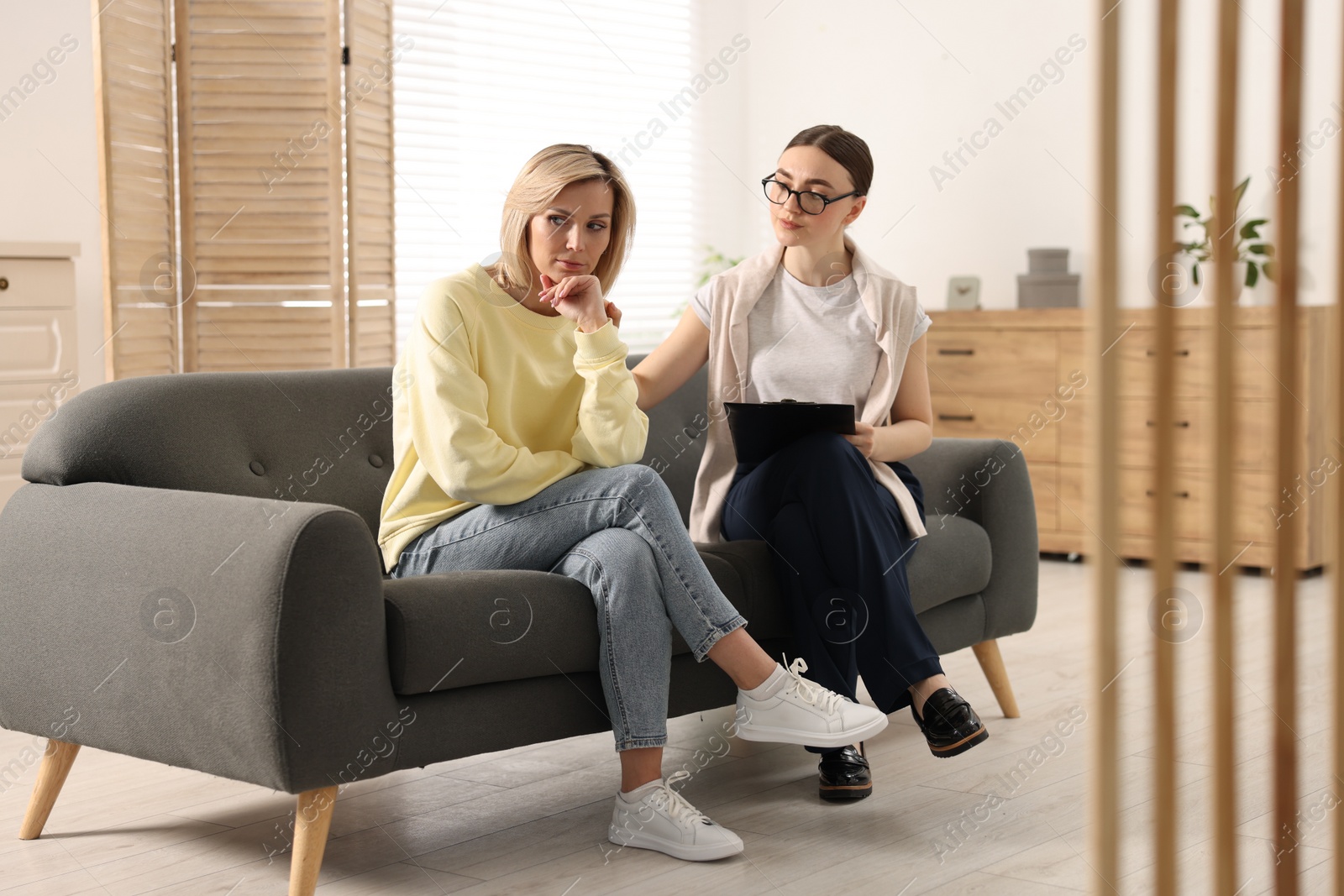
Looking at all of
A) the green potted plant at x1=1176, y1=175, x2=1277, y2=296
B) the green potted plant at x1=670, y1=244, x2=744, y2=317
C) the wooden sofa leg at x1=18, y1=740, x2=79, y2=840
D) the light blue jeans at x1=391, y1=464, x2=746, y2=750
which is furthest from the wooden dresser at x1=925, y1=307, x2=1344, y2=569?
the wooden sofa leg at x1=18, y1=740, x2=79, y2=840

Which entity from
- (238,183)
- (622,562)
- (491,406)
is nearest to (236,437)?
(491,406)

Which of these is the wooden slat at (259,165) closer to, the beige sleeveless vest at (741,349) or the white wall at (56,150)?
the white wall at (56,150)

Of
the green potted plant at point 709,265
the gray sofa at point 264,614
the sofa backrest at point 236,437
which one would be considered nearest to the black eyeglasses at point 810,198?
the gray sofa at point 264,614

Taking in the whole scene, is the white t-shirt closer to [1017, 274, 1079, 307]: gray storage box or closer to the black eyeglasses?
the black eyeglasses

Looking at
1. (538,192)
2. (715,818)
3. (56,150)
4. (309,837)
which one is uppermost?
(56,150)

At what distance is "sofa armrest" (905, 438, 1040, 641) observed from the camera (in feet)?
8.93

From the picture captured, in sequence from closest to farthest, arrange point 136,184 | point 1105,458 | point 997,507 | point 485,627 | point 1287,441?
point 1105,458, point 1287,441, point 485,627, point 997,507, point 136,184

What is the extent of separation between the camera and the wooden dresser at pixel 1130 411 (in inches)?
162

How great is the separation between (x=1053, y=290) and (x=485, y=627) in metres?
3.41

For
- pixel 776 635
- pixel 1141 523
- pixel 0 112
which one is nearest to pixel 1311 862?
pixel 776 635

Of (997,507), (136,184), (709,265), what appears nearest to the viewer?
(997,507)

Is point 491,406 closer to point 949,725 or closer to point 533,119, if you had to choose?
point 949,725

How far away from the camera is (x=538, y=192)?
6.85ft

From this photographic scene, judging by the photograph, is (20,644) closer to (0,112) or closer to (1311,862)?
(1311,862)
